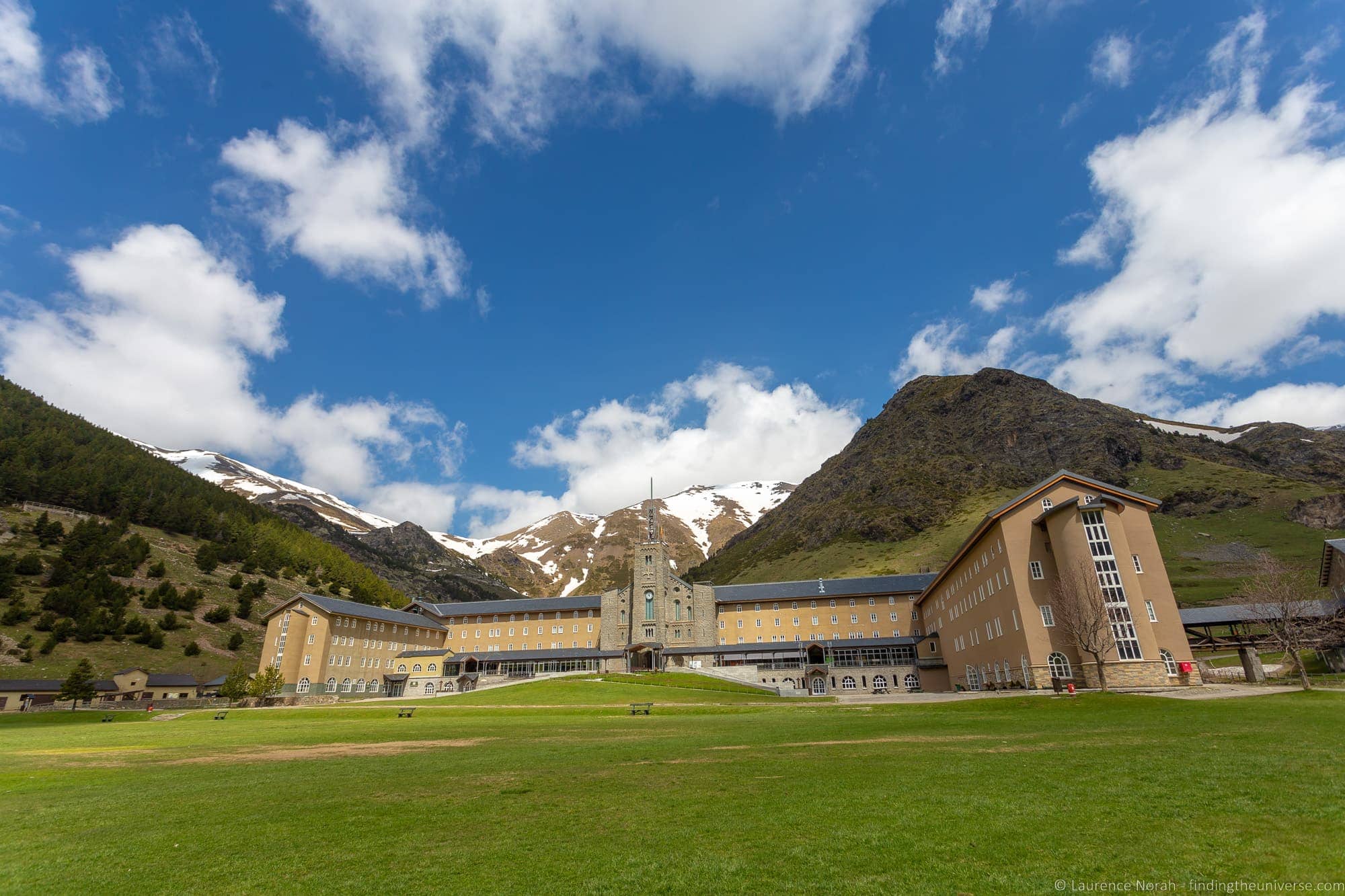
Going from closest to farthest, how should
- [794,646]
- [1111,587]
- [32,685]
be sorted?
1. [1111,587]
2. [32,685]
3. [794,646]

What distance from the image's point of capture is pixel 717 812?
1174 centimetres

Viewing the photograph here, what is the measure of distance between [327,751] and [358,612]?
257ft

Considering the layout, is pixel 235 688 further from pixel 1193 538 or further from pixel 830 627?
pixel 1193 538

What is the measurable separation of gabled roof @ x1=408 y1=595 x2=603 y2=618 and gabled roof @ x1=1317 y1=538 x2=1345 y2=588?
3477 inches

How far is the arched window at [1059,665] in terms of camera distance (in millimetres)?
50250

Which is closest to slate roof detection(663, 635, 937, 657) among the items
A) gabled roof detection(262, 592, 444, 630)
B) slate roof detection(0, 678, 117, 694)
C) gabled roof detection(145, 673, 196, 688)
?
gabled roof detection(262, 592, 444, 630)

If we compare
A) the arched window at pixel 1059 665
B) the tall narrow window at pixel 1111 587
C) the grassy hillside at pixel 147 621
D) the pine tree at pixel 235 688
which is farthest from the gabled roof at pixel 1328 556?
the grassy hillside at pixel 147 621

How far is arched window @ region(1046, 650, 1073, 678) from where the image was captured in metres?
50.2

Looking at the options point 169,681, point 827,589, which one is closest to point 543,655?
point 827,589

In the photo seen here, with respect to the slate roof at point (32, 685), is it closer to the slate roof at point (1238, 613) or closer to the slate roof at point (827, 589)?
the slate roof at point (827, 589)

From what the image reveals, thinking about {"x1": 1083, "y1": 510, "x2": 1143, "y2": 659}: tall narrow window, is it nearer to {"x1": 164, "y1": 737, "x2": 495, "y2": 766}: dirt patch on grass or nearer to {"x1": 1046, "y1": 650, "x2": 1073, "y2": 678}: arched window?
{"x1": 1046, "y1": 650, "x2": 1073, "y2": 678}: arched window

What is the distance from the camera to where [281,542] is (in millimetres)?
173375

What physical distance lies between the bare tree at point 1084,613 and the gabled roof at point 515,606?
71335 mm

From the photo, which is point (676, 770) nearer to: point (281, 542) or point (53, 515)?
point (53, 515)
